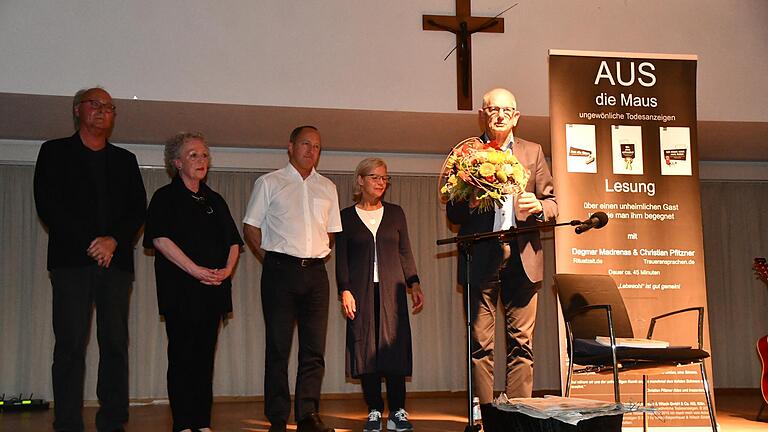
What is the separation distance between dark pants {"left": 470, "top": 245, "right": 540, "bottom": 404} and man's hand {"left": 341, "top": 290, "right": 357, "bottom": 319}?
892mm

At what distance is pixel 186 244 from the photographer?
170 inches

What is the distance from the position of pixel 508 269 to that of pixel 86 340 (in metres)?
2.20

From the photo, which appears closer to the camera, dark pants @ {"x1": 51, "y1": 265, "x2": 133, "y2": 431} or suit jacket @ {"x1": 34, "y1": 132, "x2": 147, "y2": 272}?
dark pants @ {"x1": 51, "y1": 265, "x2": 133, "y2": 431}

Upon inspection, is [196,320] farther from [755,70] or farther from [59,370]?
[755,70]

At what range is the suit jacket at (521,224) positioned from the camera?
4359 millimetres

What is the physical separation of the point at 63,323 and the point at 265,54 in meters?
2.66

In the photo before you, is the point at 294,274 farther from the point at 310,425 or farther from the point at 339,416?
the point at 339,416

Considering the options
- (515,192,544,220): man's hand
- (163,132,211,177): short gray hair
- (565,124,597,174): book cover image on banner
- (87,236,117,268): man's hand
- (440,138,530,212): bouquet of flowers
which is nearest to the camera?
(440,138,530,212): bouquet of flowers

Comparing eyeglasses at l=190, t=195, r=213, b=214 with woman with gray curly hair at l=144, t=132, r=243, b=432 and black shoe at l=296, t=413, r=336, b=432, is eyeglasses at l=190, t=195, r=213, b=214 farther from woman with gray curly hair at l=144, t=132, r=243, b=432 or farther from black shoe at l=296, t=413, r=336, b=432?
black shoe at l=296, t=413, r=336, b=432

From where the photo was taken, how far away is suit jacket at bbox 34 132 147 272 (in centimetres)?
402

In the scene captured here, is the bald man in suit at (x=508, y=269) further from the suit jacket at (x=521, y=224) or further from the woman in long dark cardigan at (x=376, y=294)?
the woman in long dark cardigan at (x=376, y=294)

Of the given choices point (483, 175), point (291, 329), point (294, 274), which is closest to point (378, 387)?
point (291, 329)

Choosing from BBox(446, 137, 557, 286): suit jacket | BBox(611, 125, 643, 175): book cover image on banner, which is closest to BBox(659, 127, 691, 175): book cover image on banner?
BBox(611, 125, 643, 175): book cover image on banner

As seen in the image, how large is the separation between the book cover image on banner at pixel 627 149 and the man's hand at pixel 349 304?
1.78m
